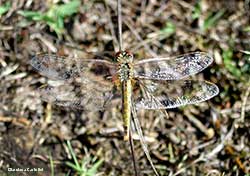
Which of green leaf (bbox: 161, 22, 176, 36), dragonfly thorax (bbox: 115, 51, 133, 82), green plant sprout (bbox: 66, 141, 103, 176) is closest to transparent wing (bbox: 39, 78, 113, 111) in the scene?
dragonfly thorax (bbox: 115, 51, 133, 82)

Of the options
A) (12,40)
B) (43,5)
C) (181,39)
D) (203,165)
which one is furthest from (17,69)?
(203,165)

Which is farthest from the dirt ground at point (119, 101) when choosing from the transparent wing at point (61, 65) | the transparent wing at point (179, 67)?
the transparent wing at point (61, 65)

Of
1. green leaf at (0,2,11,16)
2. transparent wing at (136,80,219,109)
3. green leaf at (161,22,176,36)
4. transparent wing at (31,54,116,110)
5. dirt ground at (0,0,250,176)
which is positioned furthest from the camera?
green leaf at (161,22,176,36)

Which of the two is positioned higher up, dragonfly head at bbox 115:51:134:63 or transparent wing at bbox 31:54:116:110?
dragonfly head at bbox 115:51:134:63

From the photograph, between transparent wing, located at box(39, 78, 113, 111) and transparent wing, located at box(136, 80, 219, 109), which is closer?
transparent wing, located at box(136, 80, 219, 109)

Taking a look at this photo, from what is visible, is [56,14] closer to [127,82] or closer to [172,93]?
[127,82]

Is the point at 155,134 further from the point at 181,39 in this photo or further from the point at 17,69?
the point at 17,69

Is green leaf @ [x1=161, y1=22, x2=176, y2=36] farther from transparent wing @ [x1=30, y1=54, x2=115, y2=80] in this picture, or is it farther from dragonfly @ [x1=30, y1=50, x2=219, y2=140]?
transparent wing @ [x1=30, y1=54, x2=115, y2=80]

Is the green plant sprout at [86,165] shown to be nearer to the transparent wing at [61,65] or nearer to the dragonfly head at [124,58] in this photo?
the transparent wing at [61,65]
